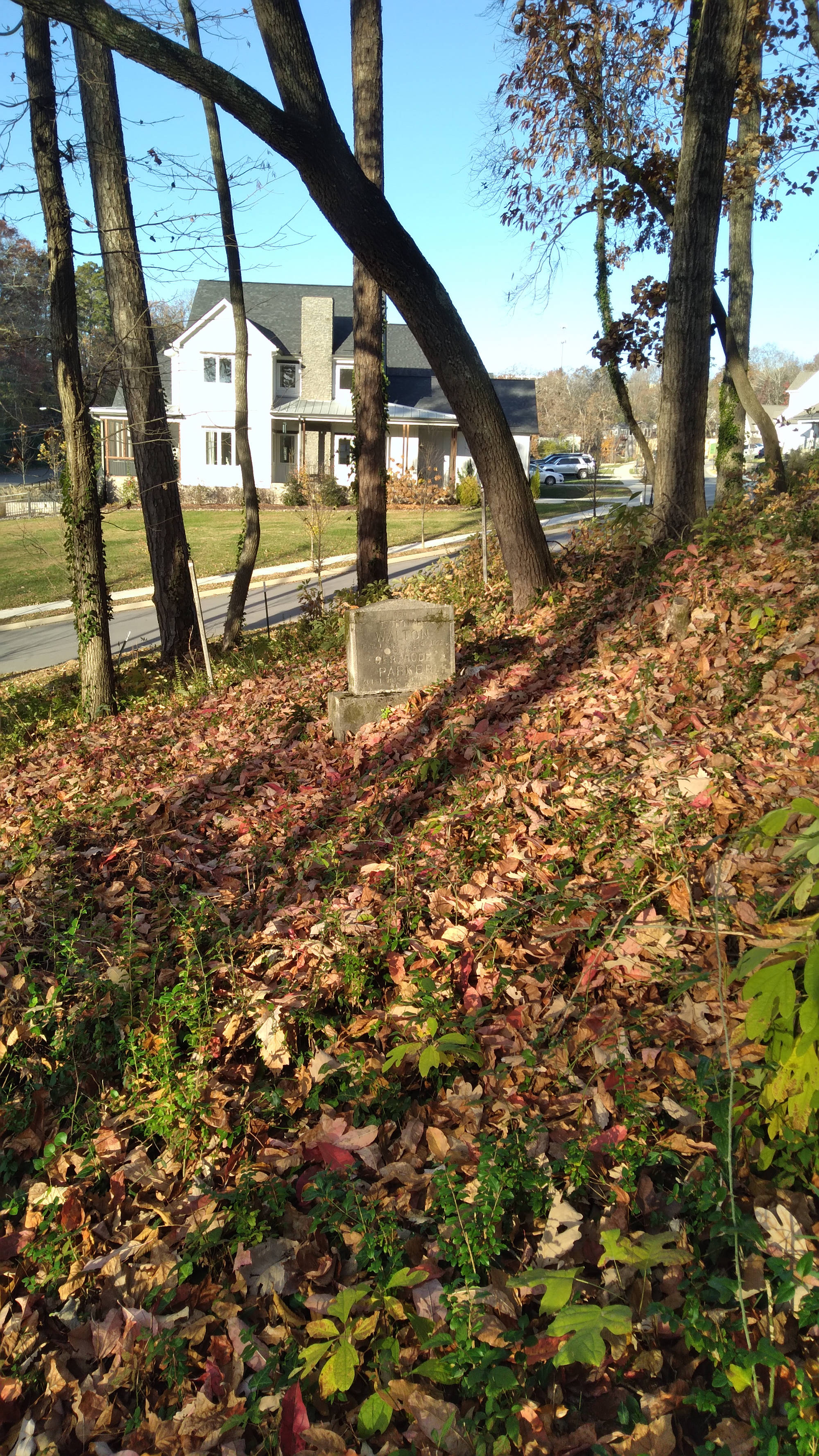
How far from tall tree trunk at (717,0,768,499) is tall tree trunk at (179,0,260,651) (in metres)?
6.75

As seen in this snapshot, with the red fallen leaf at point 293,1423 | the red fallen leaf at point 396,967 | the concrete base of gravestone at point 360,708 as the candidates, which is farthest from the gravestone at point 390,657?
the red fallen leaf at point 293,1423

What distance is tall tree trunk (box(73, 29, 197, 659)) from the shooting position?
10031mm

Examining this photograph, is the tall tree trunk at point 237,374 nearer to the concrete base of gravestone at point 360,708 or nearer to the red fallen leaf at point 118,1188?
the concrete base of gravestone at point 360,708

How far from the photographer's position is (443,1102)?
121 inches

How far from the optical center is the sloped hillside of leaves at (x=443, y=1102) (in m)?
2.18

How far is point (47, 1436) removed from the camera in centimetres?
237

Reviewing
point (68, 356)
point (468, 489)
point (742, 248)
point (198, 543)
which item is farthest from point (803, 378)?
point (68, 356)

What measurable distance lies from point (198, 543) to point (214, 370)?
45.8ft

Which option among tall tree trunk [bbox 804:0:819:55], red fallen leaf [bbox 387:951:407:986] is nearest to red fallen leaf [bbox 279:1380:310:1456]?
red fallen leaf [bbox 387:951:407:986]

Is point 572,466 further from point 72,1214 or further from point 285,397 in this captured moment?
point 72,1214

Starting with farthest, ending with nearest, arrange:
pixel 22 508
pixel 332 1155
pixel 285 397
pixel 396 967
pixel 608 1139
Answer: pixel 285 397 → pixel 22 508 → pixel 396 967 → pixel 332 1155 → pixel 608 1139

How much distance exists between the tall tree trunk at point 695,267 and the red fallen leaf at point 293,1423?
7.11 metres

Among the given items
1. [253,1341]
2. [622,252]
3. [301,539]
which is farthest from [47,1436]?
[301,539]

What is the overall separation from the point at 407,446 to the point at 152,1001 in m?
38.3
